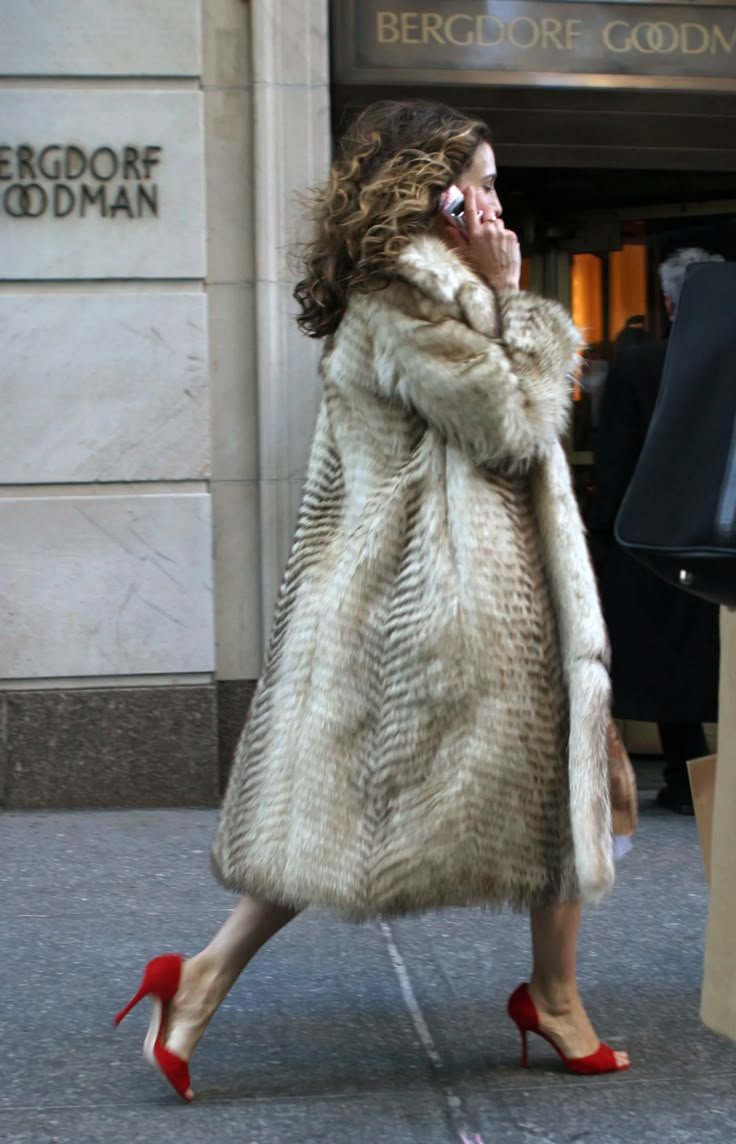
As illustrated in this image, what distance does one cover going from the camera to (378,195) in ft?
10.2

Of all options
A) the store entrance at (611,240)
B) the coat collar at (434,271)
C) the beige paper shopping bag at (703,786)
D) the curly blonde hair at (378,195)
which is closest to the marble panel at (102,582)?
the store entrance at (611,240)

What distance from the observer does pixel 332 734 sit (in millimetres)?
3131

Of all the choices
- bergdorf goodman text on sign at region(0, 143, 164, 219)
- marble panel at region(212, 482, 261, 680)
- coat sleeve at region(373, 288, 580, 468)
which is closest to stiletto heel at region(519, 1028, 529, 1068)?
coat sleeve at region(373, 288, 580, 468)

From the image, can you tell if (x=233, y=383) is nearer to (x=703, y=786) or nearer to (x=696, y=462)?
(x=703, y=786)

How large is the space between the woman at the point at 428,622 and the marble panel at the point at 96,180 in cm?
283

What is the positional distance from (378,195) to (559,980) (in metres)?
1.58

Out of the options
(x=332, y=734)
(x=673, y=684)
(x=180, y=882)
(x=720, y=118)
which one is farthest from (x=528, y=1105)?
(x=720, y=118)

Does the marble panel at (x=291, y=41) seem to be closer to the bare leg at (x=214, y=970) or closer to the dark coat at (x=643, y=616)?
the dark coat at (x=643, y=616)

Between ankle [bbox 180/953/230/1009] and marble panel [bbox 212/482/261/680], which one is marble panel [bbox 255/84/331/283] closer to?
marble panel [bbox 212/482/261/680]

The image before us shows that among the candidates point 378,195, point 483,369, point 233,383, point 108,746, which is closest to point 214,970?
point 483,369

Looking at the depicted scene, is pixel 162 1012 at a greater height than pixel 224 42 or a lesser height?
lesser

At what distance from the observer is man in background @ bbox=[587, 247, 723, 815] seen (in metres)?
5.89

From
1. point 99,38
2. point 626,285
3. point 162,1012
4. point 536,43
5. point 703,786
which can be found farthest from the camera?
point 626,285

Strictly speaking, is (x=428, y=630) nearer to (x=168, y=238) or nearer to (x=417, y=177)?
(x=417, y=177)
